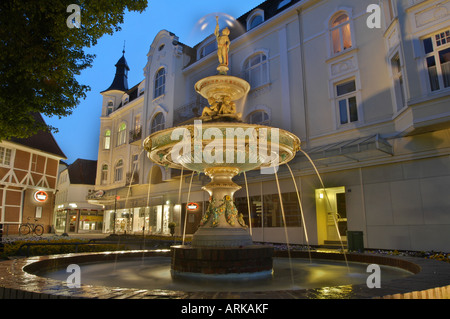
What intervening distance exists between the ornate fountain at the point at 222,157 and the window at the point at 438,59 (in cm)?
790

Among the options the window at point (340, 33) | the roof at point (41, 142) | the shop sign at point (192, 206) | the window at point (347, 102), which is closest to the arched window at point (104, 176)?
the roof at point (41, 142)

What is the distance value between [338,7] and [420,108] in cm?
841

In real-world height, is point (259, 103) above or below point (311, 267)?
above

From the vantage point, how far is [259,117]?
20.5 m

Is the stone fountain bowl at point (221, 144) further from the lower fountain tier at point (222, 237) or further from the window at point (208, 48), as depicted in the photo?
the window at point (208, 48)

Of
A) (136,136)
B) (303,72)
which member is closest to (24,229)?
(136,136)

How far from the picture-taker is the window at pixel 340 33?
16734 mm

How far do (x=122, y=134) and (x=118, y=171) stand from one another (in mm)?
4424

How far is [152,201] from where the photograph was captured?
28969 millimetres

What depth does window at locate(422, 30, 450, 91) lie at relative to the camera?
37.6ft

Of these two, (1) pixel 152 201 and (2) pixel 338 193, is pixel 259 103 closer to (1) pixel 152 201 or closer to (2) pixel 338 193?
(2) pixel 338 193

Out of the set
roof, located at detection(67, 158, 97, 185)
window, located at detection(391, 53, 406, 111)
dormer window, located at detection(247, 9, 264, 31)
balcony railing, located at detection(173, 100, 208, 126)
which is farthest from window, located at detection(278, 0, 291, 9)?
roof, located at detection(67, 158, 97, 185)

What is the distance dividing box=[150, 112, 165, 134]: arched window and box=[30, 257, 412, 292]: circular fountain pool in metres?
21.0

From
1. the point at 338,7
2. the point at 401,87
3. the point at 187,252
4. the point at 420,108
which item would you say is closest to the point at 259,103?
the point at 338,7
